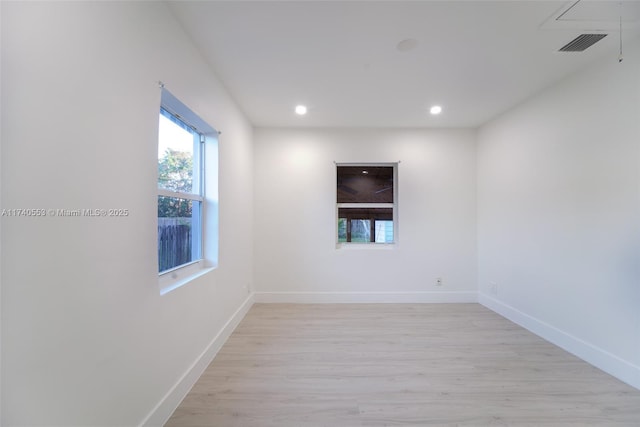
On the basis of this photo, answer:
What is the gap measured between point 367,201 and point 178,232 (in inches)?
104

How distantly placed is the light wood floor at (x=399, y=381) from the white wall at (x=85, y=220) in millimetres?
535

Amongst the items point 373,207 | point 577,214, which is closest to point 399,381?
point 577,214

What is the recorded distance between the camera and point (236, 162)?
2904 mm

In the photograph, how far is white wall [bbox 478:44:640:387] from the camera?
6.22 feet

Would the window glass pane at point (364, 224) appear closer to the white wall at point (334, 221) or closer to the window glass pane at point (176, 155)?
the white wall at point (334, 221)

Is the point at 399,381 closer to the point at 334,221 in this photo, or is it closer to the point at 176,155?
the point at 334,221

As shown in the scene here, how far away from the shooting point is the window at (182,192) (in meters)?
1.77

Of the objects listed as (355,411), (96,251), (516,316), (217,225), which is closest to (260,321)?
(217,225)

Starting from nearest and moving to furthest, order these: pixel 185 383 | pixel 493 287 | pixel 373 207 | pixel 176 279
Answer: pixel 185 383, pixel 176 279, pixel 493 287, pixel 373 207

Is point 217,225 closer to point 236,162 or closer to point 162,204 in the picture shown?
point 162,204

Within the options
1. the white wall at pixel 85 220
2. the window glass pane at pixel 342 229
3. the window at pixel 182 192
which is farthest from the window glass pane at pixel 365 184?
the white wall at pixel 85 220

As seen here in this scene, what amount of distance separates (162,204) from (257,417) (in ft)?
5.04

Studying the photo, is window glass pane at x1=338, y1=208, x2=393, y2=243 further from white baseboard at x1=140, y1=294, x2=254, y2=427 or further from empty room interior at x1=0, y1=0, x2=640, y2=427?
white baseboard at x1=140, y1=294, x2=254, y2=427

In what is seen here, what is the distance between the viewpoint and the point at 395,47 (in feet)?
6.28
